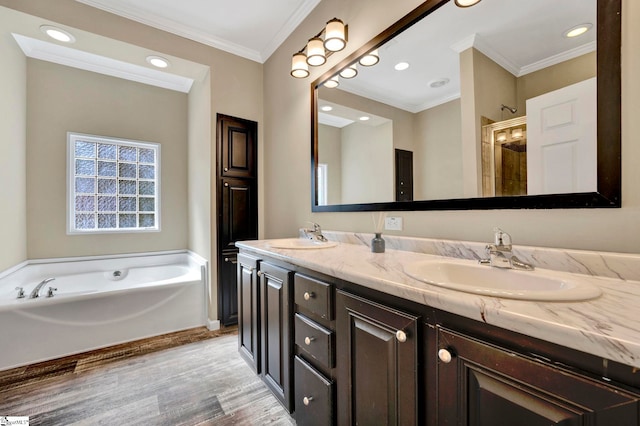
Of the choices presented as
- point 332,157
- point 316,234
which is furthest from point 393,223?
point 332,157

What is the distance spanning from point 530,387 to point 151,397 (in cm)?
210

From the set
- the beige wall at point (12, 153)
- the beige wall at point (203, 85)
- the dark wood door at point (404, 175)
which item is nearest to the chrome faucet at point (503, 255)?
the dark wood door at point (404, 175)

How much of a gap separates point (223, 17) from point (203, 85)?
2.64 feet

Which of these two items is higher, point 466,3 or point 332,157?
point 466,3

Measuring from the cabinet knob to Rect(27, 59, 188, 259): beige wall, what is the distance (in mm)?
3781

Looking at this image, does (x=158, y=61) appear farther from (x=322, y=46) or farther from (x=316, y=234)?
(x=316, y=234)

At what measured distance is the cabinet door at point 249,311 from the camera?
1757 millimetres

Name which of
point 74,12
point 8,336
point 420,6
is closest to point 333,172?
point 420,6

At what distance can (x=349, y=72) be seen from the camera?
1.87 meters

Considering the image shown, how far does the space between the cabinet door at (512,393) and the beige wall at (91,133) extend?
3.81m

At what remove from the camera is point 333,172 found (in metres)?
2.08

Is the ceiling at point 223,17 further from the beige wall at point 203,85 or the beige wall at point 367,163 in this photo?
the beige wall at point 367,163

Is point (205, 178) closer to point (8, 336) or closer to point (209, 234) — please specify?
point (209, 234)

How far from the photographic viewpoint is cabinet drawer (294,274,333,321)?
1.11m
